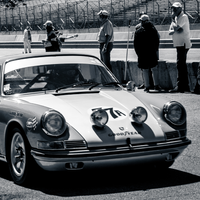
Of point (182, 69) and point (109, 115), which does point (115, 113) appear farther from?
point (182, 69)

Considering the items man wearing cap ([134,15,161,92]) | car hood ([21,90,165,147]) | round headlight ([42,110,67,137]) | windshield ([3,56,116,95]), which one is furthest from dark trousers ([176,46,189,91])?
round headlight ([42,110,67,137])

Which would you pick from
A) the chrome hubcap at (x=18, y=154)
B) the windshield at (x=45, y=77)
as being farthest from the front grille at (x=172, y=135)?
the chrome hubcap at (x=18, y=154)

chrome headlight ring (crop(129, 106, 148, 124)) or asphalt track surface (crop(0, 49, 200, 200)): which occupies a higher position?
chrome headlight ring (crop(129, 106, 148, 124))

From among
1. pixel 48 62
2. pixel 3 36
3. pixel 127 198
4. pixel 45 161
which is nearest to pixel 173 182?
pixel 127 198

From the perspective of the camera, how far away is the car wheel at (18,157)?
5136mm

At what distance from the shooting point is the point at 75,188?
199 inches

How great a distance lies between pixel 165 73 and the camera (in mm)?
13297

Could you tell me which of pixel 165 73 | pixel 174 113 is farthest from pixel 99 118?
pixel 165 73

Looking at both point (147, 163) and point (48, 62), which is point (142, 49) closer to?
point (48, 62)

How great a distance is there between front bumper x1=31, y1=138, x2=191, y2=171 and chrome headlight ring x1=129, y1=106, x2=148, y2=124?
0.99ft

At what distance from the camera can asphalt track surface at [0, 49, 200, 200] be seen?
15.7 ft

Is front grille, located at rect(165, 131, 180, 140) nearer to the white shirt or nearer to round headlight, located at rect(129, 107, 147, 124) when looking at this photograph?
round headlight, located at rect(129, 107, 147, 124)

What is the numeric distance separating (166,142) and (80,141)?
2.90 ft

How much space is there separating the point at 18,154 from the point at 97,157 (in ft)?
3.02
